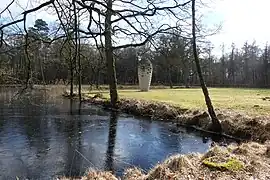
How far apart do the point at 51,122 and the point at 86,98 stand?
41.4 ft

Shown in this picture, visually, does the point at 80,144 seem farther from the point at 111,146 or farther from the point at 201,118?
the point at 201,118

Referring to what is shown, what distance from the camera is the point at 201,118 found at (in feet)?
49.3

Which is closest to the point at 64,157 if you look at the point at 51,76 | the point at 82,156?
the point at 82,156

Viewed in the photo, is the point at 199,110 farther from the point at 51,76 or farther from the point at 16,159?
the point at 51,76

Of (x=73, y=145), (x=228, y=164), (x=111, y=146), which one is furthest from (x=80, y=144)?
(x=228, y=164)

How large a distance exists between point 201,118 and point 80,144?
241 inches

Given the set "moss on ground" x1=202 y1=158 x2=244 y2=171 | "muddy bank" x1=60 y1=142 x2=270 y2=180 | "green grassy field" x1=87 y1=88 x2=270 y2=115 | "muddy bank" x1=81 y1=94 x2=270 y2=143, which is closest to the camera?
"muddy bank" x1=60 y1=142 x2=270 y2=180

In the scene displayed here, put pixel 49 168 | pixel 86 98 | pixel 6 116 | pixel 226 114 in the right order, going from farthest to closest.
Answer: pixel 86 98, pixel 6 116, pixel 226 114, pixel 49 168

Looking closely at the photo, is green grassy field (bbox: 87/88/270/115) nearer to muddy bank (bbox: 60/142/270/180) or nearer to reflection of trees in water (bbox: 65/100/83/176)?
reflection of trees in water (bbox: 65/100/83/176)

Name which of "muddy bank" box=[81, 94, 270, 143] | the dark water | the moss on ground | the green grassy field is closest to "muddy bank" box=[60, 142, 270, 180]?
the moss on ground

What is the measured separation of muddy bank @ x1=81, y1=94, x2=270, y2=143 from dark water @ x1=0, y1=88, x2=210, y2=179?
3.64ft

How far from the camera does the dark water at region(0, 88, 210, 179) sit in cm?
823

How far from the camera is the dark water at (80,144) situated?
823cm

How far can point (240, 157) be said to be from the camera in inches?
290
